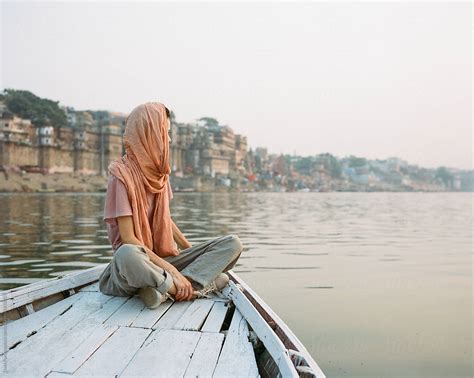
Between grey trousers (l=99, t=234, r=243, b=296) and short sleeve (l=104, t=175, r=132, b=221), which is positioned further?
short sleeve (l=104, t=175, r=132, b=221)

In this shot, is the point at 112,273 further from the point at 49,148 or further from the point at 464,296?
the point at 49,148

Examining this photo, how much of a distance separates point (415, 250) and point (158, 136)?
759 centimetres

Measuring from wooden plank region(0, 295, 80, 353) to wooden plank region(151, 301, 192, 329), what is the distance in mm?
570

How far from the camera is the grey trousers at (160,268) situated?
278 cm

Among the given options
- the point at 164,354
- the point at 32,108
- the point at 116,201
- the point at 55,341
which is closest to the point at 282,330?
the point at 164,354

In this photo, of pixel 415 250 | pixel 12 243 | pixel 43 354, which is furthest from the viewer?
pixel 415 250

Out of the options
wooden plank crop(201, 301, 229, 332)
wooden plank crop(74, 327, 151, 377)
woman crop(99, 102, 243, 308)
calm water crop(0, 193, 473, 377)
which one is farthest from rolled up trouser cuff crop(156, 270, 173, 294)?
calm water crop(0, 193, 473, 377)

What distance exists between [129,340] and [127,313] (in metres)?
0.45

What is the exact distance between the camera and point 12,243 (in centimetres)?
884

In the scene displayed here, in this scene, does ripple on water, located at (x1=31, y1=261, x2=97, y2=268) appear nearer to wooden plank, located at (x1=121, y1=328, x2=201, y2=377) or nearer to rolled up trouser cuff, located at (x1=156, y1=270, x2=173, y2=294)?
rolled up trouser cuff, located at (x1=156, y1=270, x2=173, y2=294)

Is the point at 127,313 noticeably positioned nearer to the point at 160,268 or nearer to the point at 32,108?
the point at 160,268

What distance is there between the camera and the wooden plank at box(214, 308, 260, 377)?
6.53ft

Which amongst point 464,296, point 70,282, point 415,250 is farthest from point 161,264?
point 415,250

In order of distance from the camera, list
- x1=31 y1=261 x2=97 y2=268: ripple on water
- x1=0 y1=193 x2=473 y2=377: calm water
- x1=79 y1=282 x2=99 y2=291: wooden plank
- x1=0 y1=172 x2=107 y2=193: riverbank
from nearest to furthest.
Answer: x1=79 y1=282 x2=99 y2=291: wooden plank < x1=0 y1=193 x2=473 y2=377: calm water < x1=31 y1=261 x2=97 y2=268: ripple on water < x1=0 y1=172 x2=107 y2=193: riverbank
